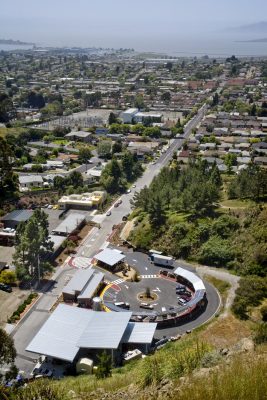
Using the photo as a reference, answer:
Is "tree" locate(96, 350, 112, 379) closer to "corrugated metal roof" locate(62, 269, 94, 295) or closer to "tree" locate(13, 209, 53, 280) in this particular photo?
"corrugated metal roof" locate(62, 269, 94, 295)

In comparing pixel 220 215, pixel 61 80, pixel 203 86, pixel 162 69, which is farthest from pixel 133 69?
pixel 220 215

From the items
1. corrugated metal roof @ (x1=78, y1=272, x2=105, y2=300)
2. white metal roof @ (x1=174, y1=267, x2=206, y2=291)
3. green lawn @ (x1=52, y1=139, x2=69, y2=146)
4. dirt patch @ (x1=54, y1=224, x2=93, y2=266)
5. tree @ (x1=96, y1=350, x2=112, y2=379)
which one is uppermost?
tree @ (x1=96, y1=350, x2=112, y2=379)

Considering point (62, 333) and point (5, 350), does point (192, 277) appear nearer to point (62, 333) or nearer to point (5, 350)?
point (62, 333)

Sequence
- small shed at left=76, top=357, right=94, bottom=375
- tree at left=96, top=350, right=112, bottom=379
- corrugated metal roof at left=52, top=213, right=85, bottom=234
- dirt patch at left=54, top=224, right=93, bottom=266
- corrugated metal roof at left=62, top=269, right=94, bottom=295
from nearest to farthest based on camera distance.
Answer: tree at left=96, top=350, right=112, bottom=379 < small shed at left=76, top=357, right=94, bottom=375 < corrugated metal roof at left=62, top=269, right=94, bottom=295 < dirt patch at left=54, top=224, right=93, bottom=266 < corrugated metal roof at left=52, top=213, right=85, bottom=234

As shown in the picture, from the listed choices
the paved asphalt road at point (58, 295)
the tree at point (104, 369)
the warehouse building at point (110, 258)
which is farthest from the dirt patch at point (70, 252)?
the tree at point (104, 369)

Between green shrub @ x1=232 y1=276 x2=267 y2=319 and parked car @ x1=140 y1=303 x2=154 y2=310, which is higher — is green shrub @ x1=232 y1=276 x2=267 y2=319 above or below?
above

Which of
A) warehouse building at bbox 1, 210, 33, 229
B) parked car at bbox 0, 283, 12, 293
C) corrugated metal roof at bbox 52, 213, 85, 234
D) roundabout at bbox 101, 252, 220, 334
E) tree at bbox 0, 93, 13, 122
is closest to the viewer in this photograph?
roundabout at bbox 101, 252, 220, 334

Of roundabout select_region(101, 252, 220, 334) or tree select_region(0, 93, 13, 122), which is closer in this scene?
roundabout select_region(101, 252, 220, 334)

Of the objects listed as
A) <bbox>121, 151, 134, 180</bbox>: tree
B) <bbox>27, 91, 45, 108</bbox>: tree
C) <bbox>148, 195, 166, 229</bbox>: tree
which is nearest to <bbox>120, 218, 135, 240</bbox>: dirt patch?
<bbox>148, 195, 166, 229</bbox>: tree
